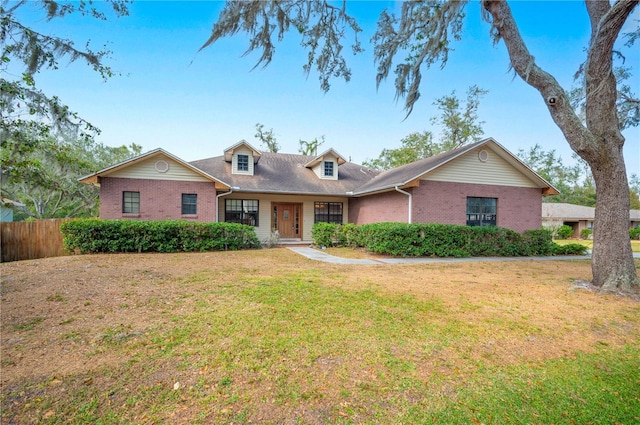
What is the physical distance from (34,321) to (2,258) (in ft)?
31.5

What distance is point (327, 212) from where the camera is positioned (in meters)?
17.8

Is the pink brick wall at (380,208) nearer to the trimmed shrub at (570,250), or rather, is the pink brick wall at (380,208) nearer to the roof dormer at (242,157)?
the roof dormer at (242,157)

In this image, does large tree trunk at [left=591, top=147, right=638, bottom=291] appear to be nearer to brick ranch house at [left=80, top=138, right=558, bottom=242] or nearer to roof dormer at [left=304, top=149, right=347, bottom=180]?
brick ranch house at [left=80, top=138, right=558, bottom=242]

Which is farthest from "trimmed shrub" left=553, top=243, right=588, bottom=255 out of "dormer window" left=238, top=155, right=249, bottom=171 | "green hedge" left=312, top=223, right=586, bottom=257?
"dormer window" left=238, top=155, right=249, bottom=171

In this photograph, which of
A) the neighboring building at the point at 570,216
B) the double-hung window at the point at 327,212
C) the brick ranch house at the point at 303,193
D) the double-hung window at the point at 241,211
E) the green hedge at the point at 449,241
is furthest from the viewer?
the neighboring building at the point at 570,216

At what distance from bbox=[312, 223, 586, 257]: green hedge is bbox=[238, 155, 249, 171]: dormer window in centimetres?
730

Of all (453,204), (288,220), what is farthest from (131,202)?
(453,204)

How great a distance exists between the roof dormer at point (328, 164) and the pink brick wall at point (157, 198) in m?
6.66

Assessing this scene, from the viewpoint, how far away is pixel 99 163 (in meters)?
29.0

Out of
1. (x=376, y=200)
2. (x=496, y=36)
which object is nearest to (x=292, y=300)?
(x=496, y=36)

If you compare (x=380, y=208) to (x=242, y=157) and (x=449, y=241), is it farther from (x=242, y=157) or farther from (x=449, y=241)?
(x=242, y=157)

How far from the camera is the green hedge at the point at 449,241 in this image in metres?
11.1

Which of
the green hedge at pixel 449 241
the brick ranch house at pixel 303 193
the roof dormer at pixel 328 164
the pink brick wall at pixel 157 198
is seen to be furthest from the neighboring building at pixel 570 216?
the pink brick wall at pixel 157 198

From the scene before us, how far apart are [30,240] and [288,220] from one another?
10.9 meters
